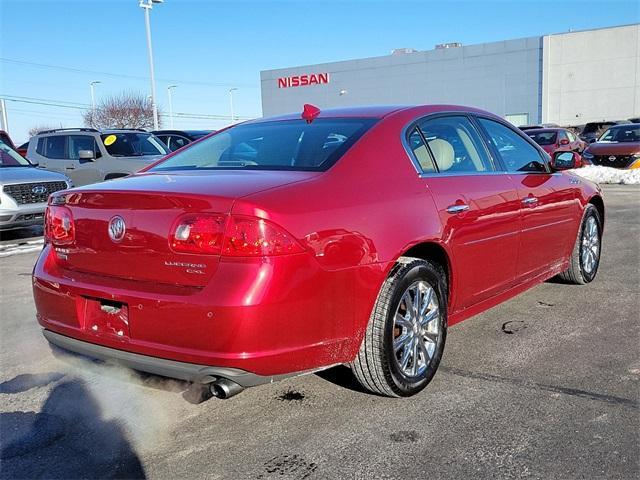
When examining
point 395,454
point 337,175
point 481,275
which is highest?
point 337,175

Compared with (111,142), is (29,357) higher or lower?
lower

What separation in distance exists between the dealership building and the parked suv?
30.7 meters

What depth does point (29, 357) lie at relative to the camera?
13.6 ft

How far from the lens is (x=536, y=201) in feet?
14.5

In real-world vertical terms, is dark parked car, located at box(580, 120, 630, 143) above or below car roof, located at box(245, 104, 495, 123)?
above

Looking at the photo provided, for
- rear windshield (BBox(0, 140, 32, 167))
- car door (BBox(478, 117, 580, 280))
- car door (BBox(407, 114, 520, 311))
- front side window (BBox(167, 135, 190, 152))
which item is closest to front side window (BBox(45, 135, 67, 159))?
rear windshield (BBox(0, 140, 32, 167))

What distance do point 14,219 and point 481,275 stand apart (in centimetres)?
781

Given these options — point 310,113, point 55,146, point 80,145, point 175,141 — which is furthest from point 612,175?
point 310,113

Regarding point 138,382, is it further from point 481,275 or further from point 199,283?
point 481,275

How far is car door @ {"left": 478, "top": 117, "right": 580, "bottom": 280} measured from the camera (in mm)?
4324

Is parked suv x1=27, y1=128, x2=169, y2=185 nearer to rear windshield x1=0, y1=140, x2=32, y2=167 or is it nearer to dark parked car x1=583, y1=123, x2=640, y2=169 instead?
rear windshield x1=0, y1=140, x2=32, y2=167

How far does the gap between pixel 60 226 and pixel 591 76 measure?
47204mm

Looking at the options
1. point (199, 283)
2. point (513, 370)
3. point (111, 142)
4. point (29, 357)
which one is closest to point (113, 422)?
point (199, 283)

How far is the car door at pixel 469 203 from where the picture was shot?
11.7 feet
